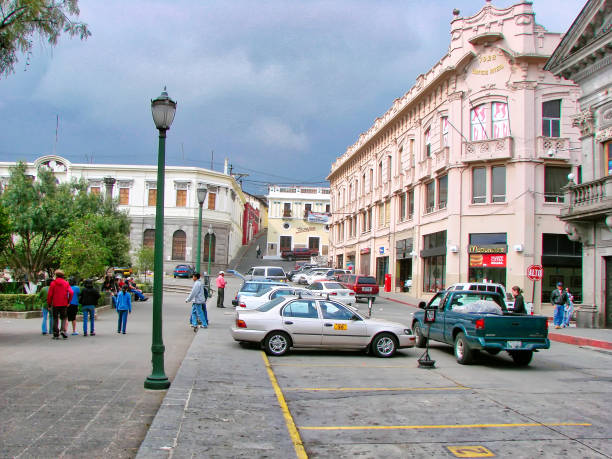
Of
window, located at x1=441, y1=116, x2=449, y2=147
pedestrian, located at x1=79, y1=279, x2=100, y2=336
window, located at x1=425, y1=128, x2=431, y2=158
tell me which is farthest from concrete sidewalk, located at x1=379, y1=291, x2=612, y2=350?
window, located at x1=425, y1=128, x2=431, y2=158

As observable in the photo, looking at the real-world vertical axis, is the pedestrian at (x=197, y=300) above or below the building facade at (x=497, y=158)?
below

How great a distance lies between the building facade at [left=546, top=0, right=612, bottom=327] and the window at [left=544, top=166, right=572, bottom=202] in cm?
901

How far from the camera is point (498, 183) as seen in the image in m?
33.3

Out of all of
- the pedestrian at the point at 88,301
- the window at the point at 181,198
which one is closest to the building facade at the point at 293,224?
the window at the point at 181,198

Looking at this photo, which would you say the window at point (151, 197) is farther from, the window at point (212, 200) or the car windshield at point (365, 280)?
the car windshield at point (365, 280)

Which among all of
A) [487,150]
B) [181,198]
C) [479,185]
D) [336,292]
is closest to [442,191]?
[479,185]

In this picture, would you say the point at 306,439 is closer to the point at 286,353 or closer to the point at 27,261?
the point at 286,353

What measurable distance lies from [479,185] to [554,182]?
4.08 m

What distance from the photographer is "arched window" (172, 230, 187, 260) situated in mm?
62844

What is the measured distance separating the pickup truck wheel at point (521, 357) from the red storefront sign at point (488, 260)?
19.9m

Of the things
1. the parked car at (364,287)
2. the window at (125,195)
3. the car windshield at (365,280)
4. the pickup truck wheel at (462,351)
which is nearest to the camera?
the pickup truck wheel at (462,351)

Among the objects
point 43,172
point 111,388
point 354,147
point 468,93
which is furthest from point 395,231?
point 111,388

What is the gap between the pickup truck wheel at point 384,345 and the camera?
1340 cm

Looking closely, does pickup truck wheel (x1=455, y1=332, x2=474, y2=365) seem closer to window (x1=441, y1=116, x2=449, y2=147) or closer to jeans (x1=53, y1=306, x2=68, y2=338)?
jeans (x1=53, y1=306, x2=68, y2=338)
